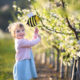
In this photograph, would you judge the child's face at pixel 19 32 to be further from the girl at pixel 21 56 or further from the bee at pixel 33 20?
the bee at pixel 33 20

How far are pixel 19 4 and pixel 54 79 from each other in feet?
9.31

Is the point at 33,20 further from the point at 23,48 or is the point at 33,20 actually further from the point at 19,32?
the point at 23,48

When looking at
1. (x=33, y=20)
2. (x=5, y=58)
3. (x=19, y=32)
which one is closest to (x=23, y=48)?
(x=19, y=32)

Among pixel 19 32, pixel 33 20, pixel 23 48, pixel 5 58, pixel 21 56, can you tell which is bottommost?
pixel 5 58

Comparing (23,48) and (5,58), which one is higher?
(23,48)

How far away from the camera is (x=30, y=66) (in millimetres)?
4762

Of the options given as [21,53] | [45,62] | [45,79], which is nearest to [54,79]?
[45,79]

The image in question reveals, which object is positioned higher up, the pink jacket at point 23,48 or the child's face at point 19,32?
the child's face at point 19,32

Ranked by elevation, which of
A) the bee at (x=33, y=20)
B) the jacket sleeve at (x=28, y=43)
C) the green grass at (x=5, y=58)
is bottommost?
the green grass at (x=5, y=58)

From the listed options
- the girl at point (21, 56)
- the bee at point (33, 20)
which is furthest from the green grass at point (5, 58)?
the bee at point (33, 20)

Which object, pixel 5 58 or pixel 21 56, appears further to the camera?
pixel 5 58

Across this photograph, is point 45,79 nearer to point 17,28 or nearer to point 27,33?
point 27,33

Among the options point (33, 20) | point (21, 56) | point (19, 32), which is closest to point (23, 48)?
point (21, 56)

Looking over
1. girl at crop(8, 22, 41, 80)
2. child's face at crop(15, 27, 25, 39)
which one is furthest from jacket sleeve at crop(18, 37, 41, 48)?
child's face at crop(15, 27, 25, 39)
